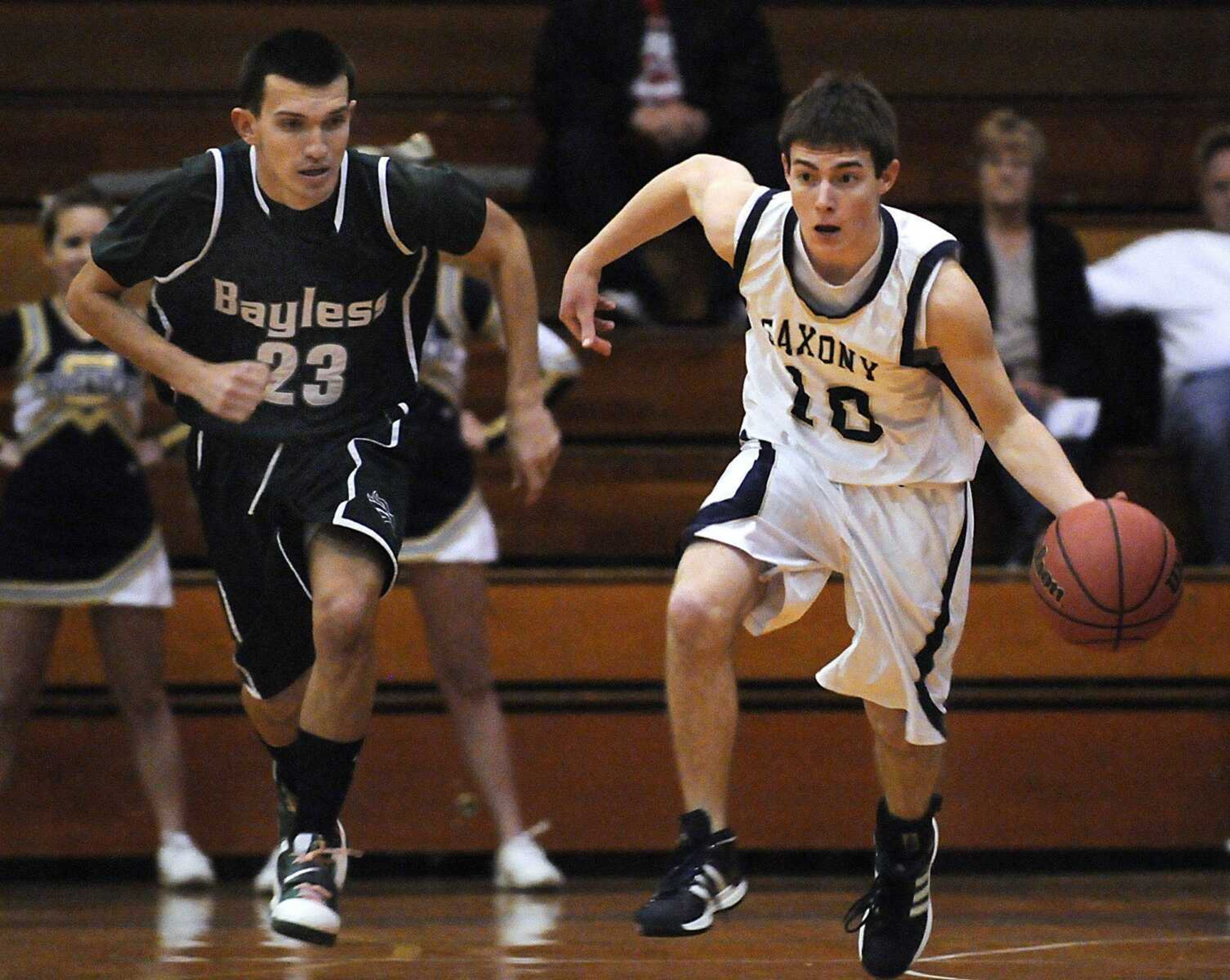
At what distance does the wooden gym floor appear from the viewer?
4.20m

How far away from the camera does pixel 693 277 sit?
6914 millimetres

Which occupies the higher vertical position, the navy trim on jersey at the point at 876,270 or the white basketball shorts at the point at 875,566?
the navy trim on jersey at the point at 876,270

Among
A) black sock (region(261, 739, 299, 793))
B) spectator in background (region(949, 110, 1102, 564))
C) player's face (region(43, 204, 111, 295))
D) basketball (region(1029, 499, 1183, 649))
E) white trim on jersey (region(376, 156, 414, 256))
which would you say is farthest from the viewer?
spectator in background (region(949, 110, 1102, 564))

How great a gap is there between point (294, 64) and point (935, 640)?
1687 millimetres

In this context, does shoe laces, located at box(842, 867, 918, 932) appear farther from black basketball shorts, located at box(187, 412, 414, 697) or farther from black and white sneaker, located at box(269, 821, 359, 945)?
black basketball shorts, located at box(187, 412, 414, 697)

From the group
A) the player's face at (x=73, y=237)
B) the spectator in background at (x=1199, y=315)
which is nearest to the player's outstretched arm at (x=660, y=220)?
the player's face at (x=73, y=237)

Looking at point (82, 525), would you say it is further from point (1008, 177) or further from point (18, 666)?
point (1008, 177)

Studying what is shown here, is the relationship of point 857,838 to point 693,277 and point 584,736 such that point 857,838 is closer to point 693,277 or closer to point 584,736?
point 584,736

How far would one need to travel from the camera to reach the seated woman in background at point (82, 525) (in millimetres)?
5445

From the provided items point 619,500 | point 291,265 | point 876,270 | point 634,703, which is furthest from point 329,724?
point 619,500

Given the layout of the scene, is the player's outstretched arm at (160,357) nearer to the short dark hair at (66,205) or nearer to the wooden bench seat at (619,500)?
the short dark hair at (66,205)

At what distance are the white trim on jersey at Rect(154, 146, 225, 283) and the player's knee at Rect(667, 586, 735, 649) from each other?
119 centimetres

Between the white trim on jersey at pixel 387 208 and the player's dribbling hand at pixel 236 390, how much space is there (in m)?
0.44

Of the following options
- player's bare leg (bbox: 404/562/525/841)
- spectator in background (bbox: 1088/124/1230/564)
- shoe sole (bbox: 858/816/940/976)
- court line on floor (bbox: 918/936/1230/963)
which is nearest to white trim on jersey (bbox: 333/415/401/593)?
shoe sole (bbox: 858/816/940/976)
